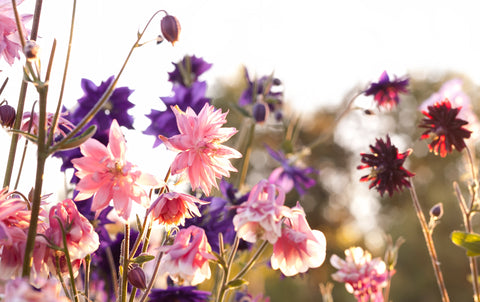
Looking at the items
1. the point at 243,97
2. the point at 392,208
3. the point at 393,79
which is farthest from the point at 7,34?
the point at 392,208

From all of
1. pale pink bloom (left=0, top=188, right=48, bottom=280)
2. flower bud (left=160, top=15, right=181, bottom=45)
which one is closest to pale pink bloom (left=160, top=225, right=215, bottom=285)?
pale pink bloom (left=0, top=188, right=48, bottom=280)

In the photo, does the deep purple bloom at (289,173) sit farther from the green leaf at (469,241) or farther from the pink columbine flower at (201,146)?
the pink columbine flower at (201,146)

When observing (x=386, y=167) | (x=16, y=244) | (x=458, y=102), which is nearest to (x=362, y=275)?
(x=386, y=167)

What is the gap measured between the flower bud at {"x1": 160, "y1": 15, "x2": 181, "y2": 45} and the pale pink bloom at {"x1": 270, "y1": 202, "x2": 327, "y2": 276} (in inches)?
14.2

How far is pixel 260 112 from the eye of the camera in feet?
5.99

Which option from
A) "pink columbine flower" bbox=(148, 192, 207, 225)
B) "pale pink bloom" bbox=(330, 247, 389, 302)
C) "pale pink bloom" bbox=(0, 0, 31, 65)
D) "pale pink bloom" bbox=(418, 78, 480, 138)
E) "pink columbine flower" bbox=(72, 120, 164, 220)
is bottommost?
"pale pink bloom" bbox=(330, 247, 389, 302)

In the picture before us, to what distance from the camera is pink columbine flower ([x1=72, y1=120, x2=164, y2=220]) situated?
0.83 meters

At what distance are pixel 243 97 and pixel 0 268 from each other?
1506mm

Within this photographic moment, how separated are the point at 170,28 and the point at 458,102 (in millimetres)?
1109

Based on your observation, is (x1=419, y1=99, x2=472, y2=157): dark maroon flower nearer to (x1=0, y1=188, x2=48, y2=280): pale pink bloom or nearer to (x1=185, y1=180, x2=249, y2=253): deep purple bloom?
(x1=185, y1=180, x2=249, y2=253): deep purple bloom

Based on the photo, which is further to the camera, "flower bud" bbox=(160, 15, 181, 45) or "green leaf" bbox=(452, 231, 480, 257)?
"green leaf" bbox=(452, 231, 480, 257)

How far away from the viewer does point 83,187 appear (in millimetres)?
822

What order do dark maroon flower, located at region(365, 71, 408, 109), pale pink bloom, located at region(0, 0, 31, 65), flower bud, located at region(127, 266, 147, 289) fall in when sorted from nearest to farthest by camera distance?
flower bud, located at region(127, 266, 147, 289) → pale pink bloom, located at region(0, 0, 31, 65) → dark maroon flower, located at region(365, 71, 408, 109)

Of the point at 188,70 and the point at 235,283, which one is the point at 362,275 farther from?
the point at 188,70
